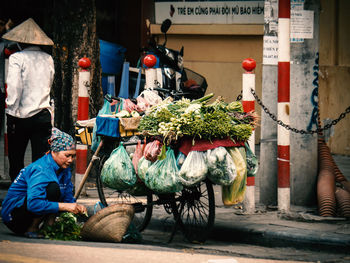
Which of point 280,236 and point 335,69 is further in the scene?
point 335,69

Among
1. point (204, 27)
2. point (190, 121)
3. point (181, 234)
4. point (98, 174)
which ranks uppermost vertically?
point (204, 27)

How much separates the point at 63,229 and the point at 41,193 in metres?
0.47

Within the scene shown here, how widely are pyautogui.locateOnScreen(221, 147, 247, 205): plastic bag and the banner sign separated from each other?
7.14m

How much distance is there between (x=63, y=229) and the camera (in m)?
6.66

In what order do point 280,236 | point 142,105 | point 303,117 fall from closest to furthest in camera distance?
point 280,236, point 142,105, point 303,117

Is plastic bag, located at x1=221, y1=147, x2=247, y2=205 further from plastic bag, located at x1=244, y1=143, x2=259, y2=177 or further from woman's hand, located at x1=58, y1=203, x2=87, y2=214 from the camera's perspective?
woman's hand, located at x1=58, y1=203, x2=87, y2=214

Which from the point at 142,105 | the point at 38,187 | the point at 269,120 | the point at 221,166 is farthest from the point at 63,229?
the point at 269,120

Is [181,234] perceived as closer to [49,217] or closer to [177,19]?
[49,217]

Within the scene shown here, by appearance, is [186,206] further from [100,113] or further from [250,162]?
[100,113]

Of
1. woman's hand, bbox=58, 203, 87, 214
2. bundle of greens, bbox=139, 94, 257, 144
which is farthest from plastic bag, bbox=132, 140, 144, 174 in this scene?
woman's hand, bbox=58, 203, 87, 214

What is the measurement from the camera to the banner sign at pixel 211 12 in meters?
13.3

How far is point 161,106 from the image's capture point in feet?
22.3

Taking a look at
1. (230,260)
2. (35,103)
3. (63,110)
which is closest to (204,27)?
(63,110)

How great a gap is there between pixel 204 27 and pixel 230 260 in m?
8.44
